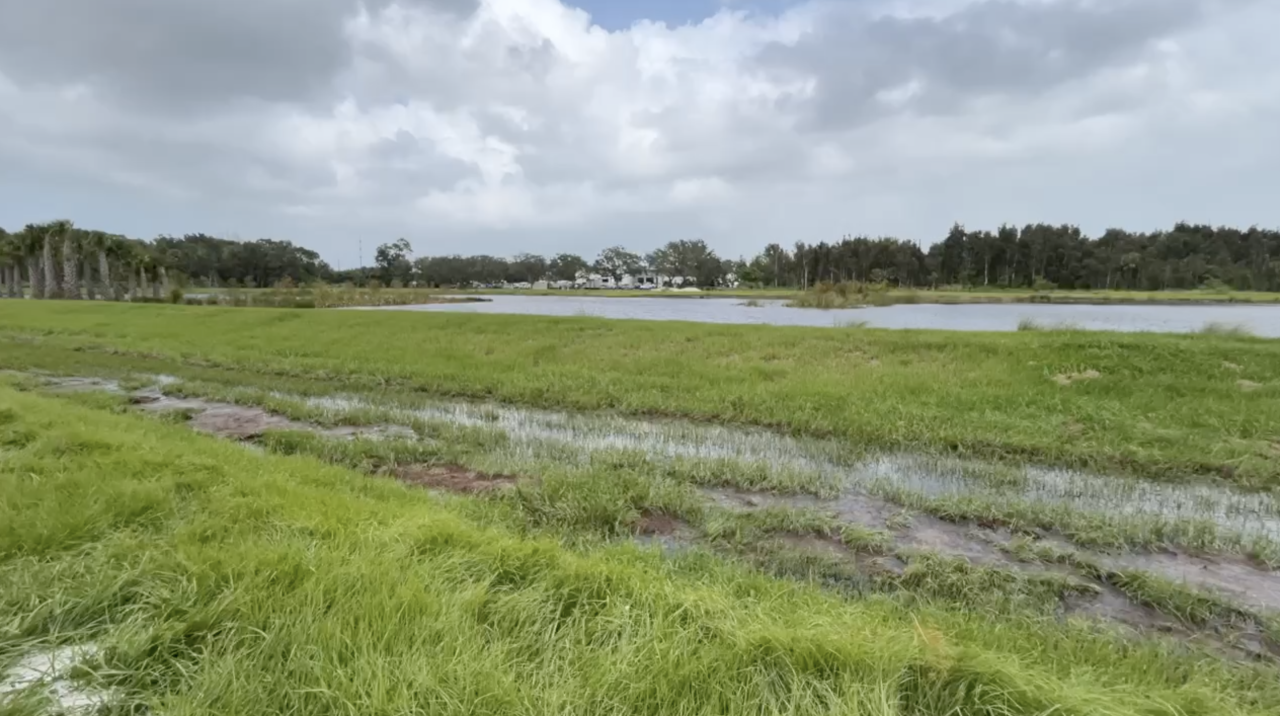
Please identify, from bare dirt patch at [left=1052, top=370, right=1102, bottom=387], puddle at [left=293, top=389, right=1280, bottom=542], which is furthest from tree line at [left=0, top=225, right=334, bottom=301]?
bare dirt patch at [left=1052, top=370, right=1102, bottom=387]

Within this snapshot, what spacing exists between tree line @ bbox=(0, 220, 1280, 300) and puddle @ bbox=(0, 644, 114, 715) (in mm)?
→ 63606

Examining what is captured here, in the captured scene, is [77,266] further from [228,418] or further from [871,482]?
[871,482]

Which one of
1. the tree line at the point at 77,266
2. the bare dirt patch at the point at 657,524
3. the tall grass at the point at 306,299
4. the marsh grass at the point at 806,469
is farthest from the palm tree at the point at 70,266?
the bare dirt patch at the point at 657,524

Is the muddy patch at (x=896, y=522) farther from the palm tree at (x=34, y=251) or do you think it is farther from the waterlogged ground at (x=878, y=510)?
the palm tree at (x=34, y=251)

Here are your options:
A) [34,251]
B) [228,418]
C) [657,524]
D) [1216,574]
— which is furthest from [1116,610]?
[34,251]

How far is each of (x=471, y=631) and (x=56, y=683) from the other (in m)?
1.63

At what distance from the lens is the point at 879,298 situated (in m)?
51.2

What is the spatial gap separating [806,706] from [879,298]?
53.2 m

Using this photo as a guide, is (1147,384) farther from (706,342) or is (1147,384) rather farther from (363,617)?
(363,617)

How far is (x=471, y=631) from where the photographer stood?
9.23ft

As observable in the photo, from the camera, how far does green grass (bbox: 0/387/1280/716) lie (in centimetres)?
241

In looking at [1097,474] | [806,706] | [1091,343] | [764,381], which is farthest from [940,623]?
[1091,343]

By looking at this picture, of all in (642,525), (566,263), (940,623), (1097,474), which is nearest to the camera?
(940,623)

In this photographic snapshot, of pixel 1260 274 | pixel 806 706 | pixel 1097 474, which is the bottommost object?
pixel 1097 474
